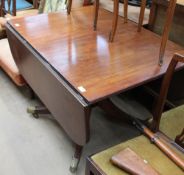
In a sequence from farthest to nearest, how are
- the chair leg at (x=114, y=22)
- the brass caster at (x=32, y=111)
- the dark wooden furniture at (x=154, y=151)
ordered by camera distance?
the brass caster at (x=32, y=111) < the chair leg at (x=114, y=22) < the dark wooden furniture at (x=154, y=151)

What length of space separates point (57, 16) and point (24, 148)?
97cm

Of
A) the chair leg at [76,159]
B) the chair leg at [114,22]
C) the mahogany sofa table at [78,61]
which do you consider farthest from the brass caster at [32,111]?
the chair leg at [114,22]

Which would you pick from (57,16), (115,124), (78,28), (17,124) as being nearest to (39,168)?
(17,124)

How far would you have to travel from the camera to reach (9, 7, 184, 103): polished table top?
1.22 metres

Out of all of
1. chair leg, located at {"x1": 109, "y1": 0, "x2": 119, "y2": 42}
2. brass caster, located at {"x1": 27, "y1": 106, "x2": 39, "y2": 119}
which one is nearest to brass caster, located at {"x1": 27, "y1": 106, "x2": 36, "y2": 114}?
brass caster, located at {"x1": 27, "y1": 106, "x2": 39, "y2": 119}

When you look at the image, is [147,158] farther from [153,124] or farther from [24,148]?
[24,148]

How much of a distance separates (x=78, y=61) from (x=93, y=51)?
0.14 metres

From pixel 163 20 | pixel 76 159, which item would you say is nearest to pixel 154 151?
pixel 76 159

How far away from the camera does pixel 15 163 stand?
1.62 meters

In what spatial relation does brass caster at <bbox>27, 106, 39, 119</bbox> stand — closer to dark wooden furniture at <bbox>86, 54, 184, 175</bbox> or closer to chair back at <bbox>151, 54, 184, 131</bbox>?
dark wooden furniture at <bbox>86, 54, 184, 175</bbox>

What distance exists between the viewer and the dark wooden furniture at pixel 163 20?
158cm

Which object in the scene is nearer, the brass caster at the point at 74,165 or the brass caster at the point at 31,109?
the brass caster at the point at 74,165

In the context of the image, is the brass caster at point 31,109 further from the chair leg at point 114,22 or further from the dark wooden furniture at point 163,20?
the dark wooden furniture at point 163,20

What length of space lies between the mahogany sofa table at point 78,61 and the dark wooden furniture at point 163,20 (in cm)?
12
